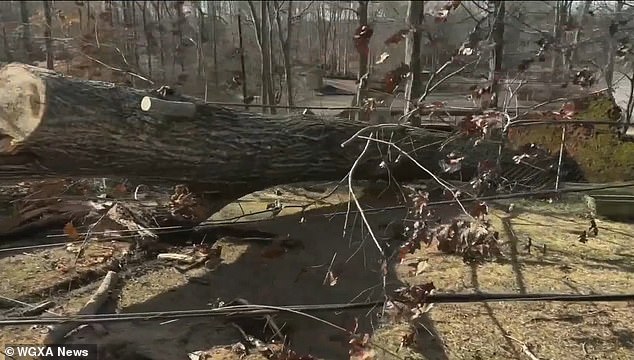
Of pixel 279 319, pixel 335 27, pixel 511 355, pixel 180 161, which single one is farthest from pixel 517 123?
pixel 335 27

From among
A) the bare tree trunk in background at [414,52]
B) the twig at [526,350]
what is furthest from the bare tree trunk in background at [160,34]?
the twig at [526,350]

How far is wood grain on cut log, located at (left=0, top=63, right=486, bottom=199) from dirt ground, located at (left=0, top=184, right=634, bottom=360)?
0.63m

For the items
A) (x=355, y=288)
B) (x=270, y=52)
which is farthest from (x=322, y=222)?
(x=270, y=52)

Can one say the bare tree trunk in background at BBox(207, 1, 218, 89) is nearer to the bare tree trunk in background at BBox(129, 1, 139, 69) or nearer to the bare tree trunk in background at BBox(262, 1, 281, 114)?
the bare tree trunk in background at BBox(129, 1, 139, 69)

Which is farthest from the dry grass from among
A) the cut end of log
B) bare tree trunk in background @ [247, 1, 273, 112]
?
bare tree trunk in background @ [247, 1, 273, 112]

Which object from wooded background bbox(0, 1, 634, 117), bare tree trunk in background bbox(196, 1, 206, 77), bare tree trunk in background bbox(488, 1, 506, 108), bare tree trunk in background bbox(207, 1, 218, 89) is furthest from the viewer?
bare tree trunk in background bbox(207, 1, 218, 89)

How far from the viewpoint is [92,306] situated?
3.38 m

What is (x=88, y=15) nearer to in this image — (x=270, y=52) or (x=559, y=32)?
(x=270, y=52)

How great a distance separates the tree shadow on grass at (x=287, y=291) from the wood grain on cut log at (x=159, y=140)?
561mm

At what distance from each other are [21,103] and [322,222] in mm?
2636

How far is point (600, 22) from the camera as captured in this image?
24.0 ft

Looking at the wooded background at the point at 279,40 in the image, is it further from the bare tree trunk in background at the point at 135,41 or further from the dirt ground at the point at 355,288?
the dirt ground at the point at 355,288

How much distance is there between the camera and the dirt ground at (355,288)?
313cm

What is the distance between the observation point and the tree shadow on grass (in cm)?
319
